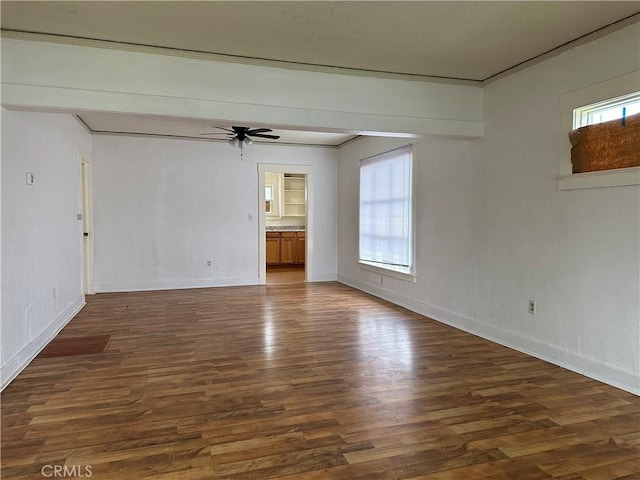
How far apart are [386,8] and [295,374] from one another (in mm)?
2624

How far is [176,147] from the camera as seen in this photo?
720 cm

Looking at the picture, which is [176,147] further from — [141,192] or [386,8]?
[386,8]

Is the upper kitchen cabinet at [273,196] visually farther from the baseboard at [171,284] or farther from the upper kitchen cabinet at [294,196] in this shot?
the baseboard at [171,284]

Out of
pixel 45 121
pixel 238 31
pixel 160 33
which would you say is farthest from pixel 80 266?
pixel 238 31

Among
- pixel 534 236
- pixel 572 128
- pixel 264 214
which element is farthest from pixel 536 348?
pixel 264 214

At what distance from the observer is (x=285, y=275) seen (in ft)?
29.5

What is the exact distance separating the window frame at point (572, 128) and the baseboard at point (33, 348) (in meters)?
4.41

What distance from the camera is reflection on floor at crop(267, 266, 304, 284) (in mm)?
8259

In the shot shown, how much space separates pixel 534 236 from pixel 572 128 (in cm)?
93

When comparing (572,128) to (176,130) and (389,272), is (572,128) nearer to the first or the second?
(389,272)

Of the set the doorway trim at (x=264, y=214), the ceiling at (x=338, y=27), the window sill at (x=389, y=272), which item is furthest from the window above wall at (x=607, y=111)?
the doorway trim at (x=264, y=214)

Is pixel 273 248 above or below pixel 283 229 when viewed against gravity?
below

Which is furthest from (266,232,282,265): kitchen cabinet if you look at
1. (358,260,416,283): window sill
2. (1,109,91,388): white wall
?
(1,109,91,388): white wall

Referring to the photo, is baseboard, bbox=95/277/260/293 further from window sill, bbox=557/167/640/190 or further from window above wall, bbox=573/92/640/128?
window above wall, bbox=573/92/640/128
